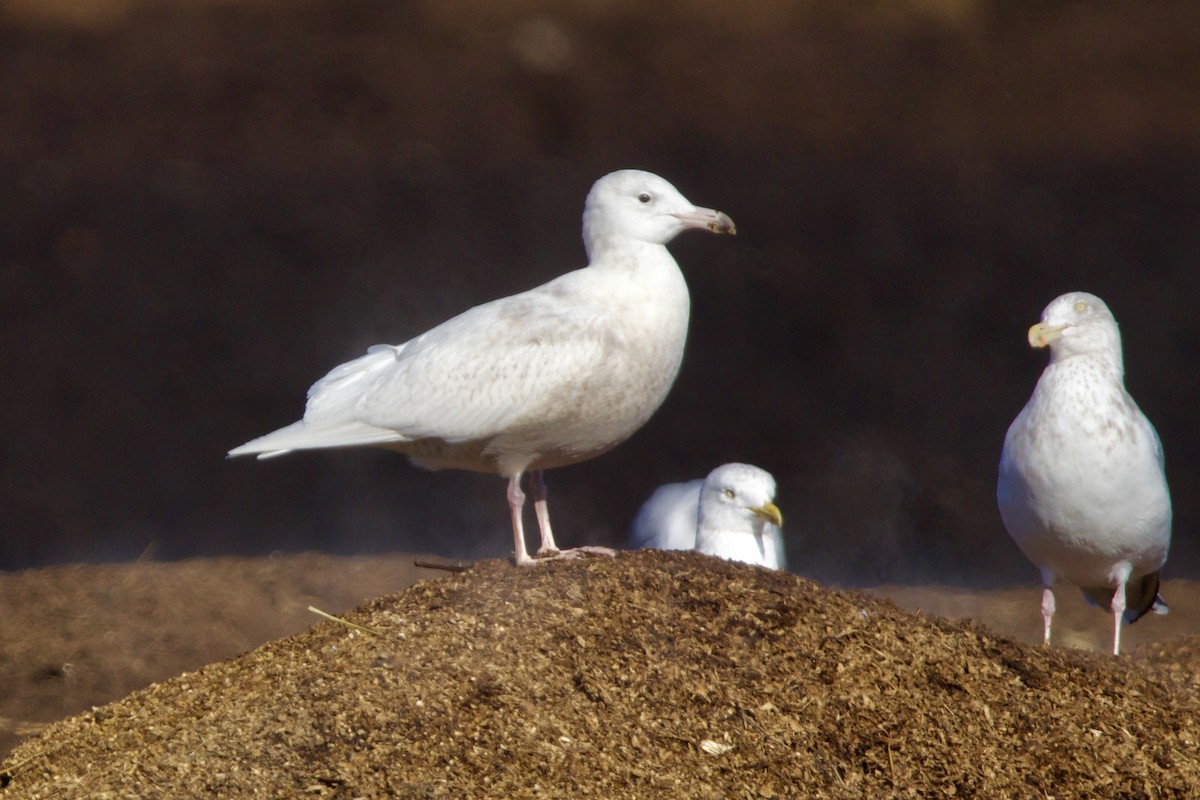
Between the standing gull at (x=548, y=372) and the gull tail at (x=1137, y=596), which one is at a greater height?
the standing gull at (x=548, y=372)

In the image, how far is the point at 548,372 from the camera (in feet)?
13.6

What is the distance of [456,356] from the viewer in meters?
4.37

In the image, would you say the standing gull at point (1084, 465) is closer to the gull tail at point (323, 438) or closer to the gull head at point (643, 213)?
the gull head at point (643, 213)

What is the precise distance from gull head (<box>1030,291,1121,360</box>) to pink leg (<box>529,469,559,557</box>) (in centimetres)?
210

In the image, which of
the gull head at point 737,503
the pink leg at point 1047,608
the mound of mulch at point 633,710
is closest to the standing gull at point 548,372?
the mound of mulch at point 633,710

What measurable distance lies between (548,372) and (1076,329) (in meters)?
2.34

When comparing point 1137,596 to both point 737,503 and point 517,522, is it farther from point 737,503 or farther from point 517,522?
Result: point 517,522

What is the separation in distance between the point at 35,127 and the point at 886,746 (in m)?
5.71

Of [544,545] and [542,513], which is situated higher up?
[542,513]

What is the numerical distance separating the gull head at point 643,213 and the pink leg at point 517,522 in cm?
93

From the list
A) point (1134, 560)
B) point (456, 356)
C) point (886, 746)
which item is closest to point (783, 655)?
point (886, 746)

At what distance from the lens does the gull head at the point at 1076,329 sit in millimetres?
5086

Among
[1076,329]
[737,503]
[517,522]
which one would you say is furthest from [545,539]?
[1076,329]

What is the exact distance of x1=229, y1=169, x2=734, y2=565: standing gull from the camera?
4184mm
